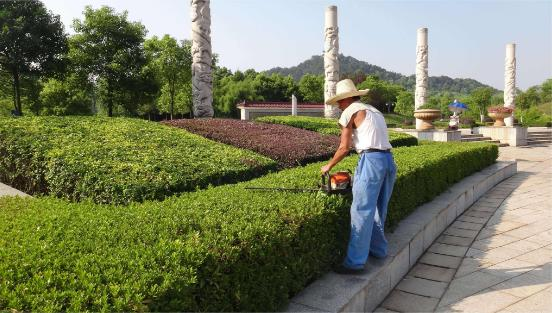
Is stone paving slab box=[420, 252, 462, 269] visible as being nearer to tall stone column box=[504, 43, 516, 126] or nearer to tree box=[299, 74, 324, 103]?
tall stone column box=[504, 43, 516, 126]

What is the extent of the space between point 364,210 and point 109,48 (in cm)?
1975

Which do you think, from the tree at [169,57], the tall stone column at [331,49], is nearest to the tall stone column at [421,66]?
the tall stone column at [331,49]

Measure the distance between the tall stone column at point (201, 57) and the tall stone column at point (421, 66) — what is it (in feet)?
45.7

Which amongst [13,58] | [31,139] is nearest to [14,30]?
[13,58]

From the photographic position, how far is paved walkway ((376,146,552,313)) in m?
3.39

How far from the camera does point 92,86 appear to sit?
815 inches

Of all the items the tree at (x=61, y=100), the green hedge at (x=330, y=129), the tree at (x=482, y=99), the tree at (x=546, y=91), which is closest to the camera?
the green hedge at (x=330, y=129)

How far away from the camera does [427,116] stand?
16.6 metres

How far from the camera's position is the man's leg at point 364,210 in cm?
327

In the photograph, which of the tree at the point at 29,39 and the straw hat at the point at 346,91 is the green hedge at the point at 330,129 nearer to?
the straw hat at the point at 346,91

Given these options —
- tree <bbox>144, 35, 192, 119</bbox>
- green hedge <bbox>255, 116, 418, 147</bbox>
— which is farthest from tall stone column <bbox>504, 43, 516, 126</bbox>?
tree <bbox>144, 35, 192, 119</bbox>

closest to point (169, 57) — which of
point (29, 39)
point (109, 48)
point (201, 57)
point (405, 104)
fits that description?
point (109, 48)

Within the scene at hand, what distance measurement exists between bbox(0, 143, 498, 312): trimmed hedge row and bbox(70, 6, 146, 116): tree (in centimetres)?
1720

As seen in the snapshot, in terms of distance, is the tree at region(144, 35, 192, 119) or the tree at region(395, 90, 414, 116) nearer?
the tree at region(144, 35, 192, 119)
